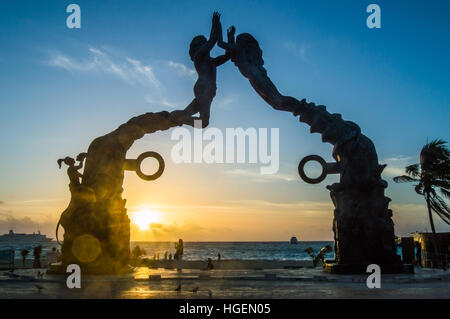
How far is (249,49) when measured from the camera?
19.4 meters

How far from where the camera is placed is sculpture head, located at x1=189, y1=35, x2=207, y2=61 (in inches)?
802

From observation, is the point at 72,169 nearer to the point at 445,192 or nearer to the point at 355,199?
the point at 355,199

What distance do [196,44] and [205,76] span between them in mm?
1737

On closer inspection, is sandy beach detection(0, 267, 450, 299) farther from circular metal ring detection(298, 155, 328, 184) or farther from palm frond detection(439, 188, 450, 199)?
palm frond detection(439, 188, 450, 199)

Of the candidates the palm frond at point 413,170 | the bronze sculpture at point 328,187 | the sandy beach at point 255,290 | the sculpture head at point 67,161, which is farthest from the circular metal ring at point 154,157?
the palm frond at point 413,170

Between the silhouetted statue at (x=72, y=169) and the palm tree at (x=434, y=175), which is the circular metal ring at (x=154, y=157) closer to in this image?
the silhouetted statue at (x=72, y=169)

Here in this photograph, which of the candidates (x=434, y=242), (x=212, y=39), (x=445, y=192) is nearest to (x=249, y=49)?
(x=212, y=39)

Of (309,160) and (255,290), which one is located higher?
(309,160)

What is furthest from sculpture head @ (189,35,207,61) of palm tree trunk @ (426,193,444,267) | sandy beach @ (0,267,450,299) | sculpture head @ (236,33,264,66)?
palm tree trunk @ (426,193,444,267)

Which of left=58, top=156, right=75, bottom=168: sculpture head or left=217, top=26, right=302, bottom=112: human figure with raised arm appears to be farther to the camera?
left=217, top=26, right=302, bottom=112: human figure with raised arm

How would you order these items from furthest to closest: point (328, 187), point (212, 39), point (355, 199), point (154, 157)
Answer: point (212, 39)
point (154, 157)
point (328, 187)
point (355, 199)

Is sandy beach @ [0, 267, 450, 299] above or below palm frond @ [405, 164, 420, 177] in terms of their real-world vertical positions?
below
